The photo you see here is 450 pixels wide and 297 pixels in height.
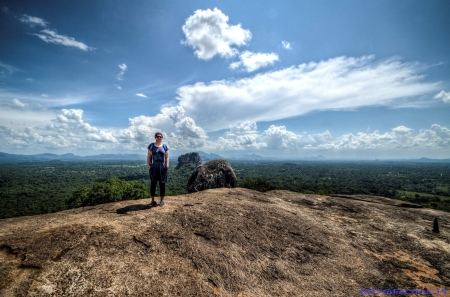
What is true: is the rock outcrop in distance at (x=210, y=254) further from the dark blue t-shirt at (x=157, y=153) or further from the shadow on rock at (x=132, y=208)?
the dark blue t-shirt at (x=157, y=153)

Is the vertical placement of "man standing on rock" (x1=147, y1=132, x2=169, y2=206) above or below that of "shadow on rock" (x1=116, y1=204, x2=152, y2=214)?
above

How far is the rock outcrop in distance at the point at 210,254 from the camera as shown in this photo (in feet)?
13.7

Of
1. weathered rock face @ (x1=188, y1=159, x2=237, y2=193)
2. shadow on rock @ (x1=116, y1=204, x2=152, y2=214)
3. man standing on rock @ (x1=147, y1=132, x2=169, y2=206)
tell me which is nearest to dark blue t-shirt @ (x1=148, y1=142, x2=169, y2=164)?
man standing on rock @ (x1=147, y1=132, x2=169, y2=206)

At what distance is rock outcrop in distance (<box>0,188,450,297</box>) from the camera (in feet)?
13.7

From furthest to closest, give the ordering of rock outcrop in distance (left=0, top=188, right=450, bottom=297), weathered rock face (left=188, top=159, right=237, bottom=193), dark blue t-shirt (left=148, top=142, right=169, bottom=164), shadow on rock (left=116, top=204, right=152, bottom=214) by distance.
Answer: weathered rock face (left=188, top=159, right=237, bottom=193) → dark blue t-shirt (left=148, top=142, right=169, bottom=164) → shadow on rock (left=116, top=204, right=152, bottom=214) → rock outcrop in distance (left=0, top=188, right=450, bottom=297)

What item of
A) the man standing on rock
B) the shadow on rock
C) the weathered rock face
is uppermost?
the man standing on rock

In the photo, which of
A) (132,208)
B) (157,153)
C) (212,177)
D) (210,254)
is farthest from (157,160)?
(212,177)

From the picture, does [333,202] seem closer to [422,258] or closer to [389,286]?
[422,258]

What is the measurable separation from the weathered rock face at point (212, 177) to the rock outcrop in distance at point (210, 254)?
51.2ft

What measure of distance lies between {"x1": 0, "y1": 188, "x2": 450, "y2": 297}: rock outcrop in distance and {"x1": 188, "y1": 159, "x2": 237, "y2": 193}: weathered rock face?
51.2 feet

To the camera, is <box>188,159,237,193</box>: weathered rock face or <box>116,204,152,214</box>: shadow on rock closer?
<box>116,204,152,214</box>: shadow on rock

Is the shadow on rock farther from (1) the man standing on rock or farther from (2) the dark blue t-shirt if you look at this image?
Result: (2) the dark blue t-shirt

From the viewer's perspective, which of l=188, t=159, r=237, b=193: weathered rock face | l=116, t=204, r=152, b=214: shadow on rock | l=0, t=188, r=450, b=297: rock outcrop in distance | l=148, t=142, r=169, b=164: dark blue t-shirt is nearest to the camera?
l=0, t=188, r=450, b=297: rock outcrop in distance

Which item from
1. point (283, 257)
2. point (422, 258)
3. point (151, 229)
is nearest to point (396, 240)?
point (422, 258)
